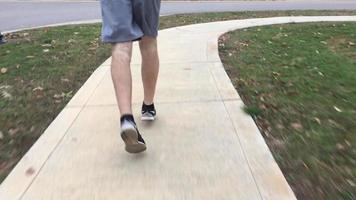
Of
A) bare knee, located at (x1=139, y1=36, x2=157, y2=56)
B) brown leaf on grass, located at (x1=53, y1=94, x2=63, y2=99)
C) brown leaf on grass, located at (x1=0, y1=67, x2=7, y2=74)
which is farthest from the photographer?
brown leaf on grass, located at (x1=0, y1=67, x2=7, y2=74)

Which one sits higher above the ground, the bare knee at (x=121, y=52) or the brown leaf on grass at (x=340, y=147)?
the bare knee at (x=121, y=52)

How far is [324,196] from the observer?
285cm

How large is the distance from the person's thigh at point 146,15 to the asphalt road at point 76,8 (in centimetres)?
895

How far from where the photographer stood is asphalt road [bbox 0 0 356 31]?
13.5 metres

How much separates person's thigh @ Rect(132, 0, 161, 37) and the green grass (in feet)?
3.80

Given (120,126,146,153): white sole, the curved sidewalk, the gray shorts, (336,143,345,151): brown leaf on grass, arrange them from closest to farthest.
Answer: the curved sidewalk
(120,126,146,153): white sole
the gray shorts
(336,143,345,151): brown leaf on grass

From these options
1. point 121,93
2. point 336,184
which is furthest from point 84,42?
point 336,184

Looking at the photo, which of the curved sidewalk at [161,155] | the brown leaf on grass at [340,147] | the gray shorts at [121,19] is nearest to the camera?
the curved sidewalk at [161,155]

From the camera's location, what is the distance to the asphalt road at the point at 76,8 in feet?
44.1

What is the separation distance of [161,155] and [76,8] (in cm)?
1420

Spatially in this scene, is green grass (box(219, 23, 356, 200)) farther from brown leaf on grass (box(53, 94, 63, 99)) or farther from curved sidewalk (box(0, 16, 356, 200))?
brown leaf on grass (box(53, 94, 63, 99))

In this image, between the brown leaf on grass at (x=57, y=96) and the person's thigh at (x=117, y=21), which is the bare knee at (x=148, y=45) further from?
the brown leaf on grass at (x=57, y=96)

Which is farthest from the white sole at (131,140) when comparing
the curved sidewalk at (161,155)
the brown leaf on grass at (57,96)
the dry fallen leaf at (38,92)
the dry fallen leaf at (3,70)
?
the dry fallen leaf at (3,70)

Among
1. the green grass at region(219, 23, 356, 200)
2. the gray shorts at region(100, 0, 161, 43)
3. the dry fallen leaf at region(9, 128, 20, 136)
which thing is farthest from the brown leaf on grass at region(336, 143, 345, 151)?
the dry fallen leaf at region(9, 128, 20, 136)
